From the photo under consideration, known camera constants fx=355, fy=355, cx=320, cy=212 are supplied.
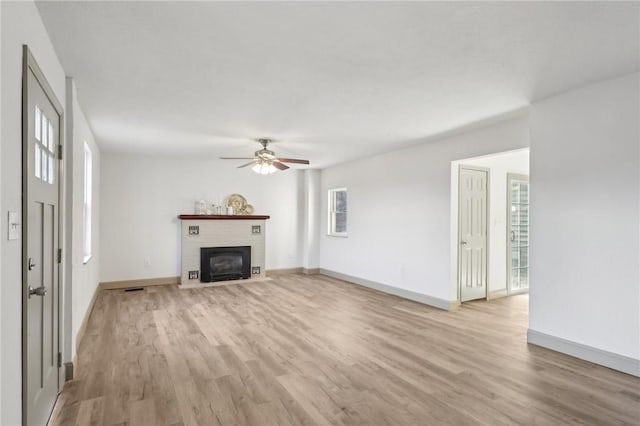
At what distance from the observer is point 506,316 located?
15.9 ft

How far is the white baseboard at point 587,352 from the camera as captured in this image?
2967 millimetres

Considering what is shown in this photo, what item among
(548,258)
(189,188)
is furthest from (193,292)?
(548,258)

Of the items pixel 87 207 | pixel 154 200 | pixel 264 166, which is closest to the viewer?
pixel 87 207

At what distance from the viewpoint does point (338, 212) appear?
317 inches

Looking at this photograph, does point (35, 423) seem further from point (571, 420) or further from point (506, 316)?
point (506, 316)

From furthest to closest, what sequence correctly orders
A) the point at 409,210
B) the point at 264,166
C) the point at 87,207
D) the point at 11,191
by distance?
the point at 409,210 → the point at 264,166 → the point at 87,207 → the point at 11,191

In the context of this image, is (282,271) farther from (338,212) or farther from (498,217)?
(498,217)

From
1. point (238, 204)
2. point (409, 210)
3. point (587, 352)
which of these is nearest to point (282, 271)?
point (238, 204)

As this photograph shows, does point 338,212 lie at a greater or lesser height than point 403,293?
→ greater

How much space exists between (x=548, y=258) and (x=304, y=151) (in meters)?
3.97

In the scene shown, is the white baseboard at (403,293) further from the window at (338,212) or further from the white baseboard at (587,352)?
the white baseboard at (587,352)

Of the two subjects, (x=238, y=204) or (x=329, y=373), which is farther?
(x=238, y=204)

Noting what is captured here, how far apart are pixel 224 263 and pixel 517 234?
558 cm

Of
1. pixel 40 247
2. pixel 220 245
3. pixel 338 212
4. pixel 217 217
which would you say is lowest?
pixel 220 245
